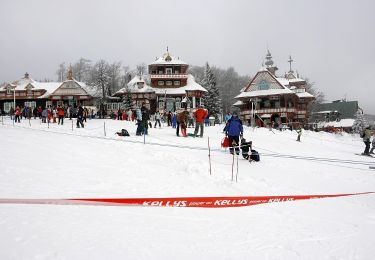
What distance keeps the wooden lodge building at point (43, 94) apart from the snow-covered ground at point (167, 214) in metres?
45.9

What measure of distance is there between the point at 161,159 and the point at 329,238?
24.2 ft

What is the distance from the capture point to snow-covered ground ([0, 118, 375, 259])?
486 cm

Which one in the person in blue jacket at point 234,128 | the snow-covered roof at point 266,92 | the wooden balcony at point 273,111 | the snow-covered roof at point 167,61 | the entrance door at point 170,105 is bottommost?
the person in blue jacket at point 234,128

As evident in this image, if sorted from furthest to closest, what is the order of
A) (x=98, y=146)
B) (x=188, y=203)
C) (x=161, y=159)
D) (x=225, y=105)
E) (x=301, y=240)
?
1. (x=225, y=105)
2. (x=98, y=146)
3. (x=161, y=159)
4. (x=188, y=203)
5. (x=301, y=240)

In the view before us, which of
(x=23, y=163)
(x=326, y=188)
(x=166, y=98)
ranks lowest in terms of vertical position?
(x=326, y=188)

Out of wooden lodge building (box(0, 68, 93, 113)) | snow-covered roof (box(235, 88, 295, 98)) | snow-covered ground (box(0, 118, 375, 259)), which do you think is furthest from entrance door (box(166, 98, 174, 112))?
snow-covered ground (box(0, 118, 375, 259))

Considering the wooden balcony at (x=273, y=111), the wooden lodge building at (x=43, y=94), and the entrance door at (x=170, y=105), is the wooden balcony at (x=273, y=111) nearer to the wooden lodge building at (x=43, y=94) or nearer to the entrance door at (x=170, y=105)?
the entrance door at (x=170, y=105)

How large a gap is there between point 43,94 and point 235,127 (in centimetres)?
5485

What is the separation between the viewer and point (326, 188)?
1054cm

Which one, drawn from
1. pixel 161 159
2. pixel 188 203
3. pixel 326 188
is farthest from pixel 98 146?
pixel 326 188

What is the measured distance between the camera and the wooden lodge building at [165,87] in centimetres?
5556

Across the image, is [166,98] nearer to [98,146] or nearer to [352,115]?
[98,146]

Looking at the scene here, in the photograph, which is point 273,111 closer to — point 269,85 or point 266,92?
point 266,92

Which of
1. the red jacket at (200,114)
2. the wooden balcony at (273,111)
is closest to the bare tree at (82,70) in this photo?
the wooden balcony at (273,111)
